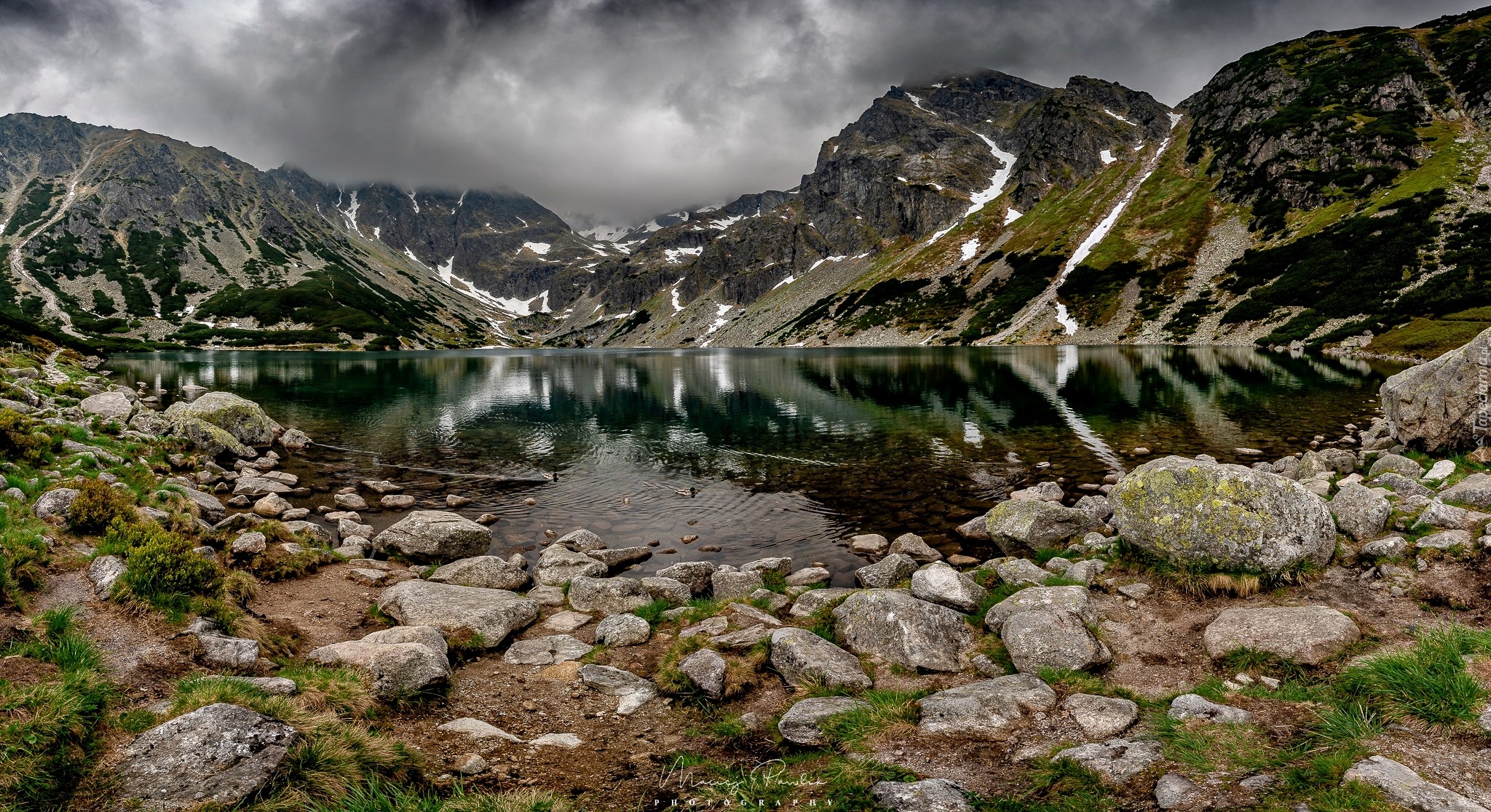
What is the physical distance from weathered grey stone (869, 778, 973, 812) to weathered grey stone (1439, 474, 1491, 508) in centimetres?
1579

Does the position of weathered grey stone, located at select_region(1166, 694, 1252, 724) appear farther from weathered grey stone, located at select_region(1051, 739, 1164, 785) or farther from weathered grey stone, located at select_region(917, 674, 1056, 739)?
weathered grey stone, located at select_region(917, 674, 1056, 739)

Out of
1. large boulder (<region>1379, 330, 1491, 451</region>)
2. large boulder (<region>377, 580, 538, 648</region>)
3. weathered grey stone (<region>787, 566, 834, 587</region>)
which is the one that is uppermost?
large boulder (<region>1379, 330, 1491, 451</region>)

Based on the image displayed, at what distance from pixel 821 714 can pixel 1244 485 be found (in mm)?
10698

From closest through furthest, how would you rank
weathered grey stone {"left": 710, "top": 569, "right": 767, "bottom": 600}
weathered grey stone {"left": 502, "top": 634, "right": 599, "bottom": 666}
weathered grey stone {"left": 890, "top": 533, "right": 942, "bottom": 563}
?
weathered grey stone {"left": 502, "top": 634, "right": 599, "bottom": 666} < weathered grey stone {"left": 710, "top": 569, "right": 767, "bottom": 600} < weathered grey stone {"left": 890, "top": 533, "right": 942, "bottom": 563}

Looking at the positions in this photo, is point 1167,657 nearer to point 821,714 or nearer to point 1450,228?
point 821,714

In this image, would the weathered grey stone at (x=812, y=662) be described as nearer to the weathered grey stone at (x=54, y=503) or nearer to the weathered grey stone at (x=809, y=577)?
the weathered grey stone at (x=809, y=577)

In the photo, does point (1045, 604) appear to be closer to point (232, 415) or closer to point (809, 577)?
point (809, 577)

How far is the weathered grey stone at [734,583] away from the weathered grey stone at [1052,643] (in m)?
7.18

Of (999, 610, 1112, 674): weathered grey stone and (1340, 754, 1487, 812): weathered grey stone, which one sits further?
(999, 610, 1112, 674): weathered grey stone

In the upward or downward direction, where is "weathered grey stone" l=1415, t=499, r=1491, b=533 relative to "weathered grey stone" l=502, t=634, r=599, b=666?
upward

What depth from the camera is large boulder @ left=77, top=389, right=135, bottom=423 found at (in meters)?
28.6

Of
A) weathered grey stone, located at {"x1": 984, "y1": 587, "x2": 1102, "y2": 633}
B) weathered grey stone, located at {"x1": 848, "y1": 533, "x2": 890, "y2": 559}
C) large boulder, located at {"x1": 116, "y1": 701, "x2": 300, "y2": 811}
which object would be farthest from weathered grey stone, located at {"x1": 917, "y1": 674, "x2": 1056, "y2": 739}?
weathered grey stone, located at {"x1": 848, "y1": 533, "x2": 890, "y2": 559}

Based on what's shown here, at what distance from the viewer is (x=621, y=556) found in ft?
65.4

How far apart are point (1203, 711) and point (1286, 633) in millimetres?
3179
